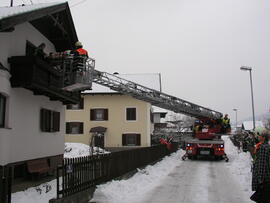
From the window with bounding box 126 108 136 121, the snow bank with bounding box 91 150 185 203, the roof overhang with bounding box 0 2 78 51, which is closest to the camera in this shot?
the snow bank with bounding box 91 150 185 203

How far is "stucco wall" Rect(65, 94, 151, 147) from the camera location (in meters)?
32.3

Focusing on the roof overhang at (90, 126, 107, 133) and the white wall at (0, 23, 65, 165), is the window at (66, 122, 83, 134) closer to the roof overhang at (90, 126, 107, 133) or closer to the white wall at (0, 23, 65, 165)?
the roof overhang at (90, 126, 107, 133)

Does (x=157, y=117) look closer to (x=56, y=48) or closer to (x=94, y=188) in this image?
(x=56, y=48)

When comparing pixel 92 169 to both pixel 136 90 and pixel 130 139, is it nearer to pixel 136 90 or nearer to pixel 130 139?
pixel 136 90

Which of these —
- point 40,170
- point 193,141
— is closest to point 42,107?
point 40,170

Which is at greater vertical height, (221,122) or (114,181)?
(221,122)

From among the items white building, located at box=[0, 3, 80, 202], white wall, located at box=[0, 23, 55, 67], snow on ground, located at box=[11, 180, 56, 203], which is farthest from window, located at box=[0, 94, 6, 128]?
snow on ground, located at box=[11, 180, 56, 203]

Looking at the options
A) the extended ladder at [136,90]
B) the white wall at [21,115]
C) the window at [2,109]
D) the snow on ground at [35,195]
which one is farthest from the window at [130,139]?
the window at [2,109]

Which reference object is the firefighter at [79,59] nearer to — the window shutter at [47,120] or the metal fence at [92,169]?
the window shutter at [47,120]

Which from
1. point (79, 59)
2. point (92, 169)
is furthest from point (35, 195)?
point (79, 59)

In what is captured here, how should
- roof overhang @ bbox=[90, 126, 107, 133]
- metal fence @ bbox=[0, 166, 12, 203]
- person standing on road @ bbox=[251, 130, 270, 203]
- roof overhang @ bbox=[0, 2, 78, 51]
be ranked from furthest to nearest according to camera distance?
1. roof overhang @ bbox=[90, 126, 107, 133]
2. roof overhang @ bbox=[0, 2, 78, 51]
3. metal fence @ bbox=[0, 166, 12, 203]
4. person standing on road @ bbox=[251, 130, 270, 203]

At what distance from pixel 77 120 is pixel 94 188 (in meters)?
24.0

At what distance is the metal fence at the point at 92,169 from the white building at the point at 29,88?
1504 mm

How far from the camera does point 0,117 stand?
923 cm
